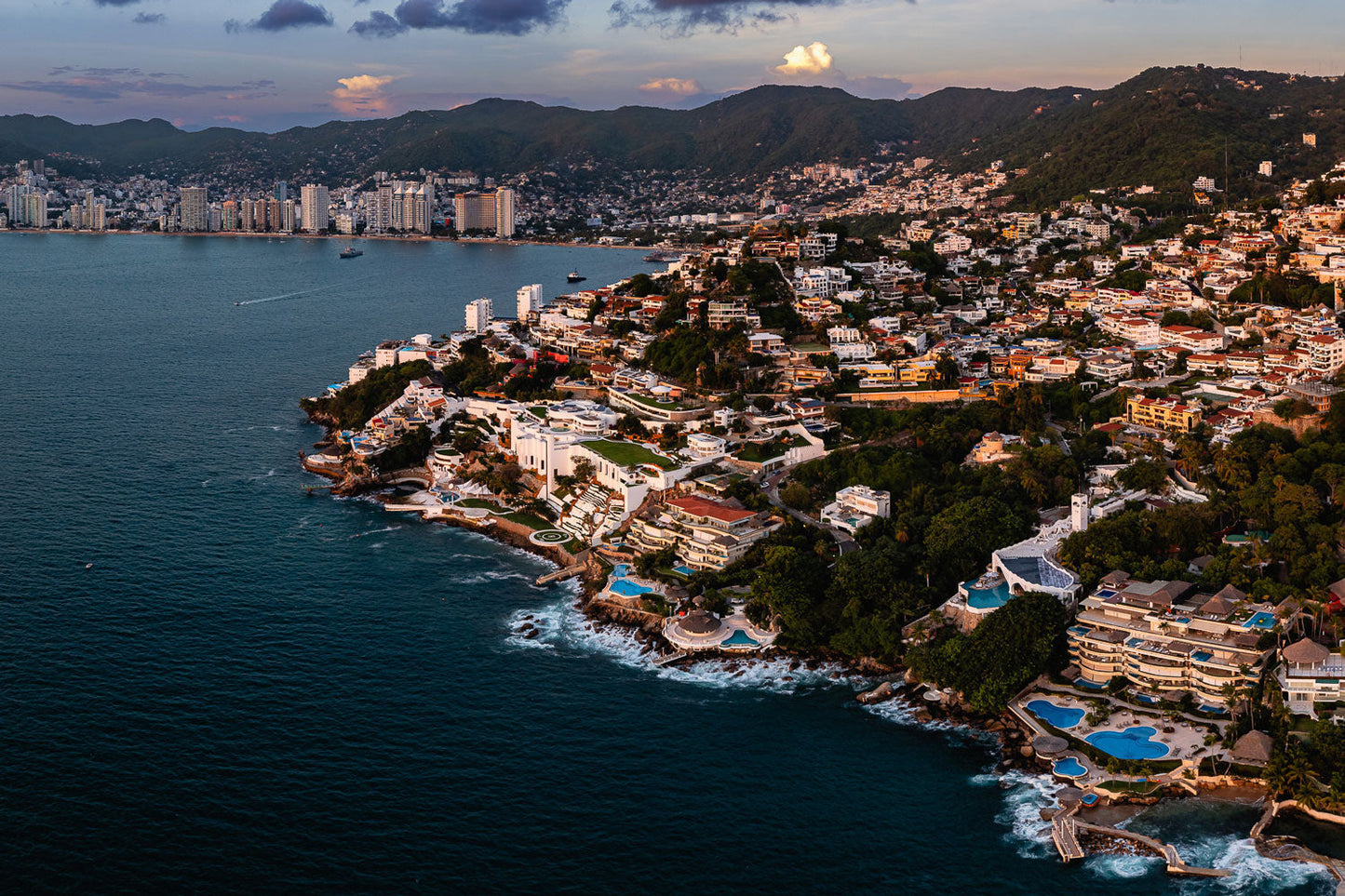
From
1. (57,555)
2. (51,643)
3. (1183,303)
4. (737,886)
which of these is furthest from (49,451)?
(1183,303)

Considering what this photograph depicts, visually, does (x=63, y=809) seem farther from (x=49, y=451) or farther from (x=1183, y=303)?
(x=1183, y=303)

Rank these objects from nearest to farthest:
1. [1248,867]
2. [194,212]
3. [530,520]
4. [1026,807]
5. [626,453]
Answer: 1. [1248,867]
2. [1026,807]
3. [530,520]
4. [626,453]
5. [194,212]

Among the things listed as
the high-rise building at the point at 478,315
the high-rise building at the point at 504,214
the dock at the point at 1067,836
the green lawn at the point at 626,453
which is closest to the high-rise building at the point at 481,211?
the high-rise building at the point at 504,214

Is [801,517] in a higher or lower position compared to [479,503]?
higher

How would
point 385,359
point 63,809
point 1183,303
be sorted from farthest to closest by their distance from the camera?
point 385,359 → point 1183,303 → point 63,809

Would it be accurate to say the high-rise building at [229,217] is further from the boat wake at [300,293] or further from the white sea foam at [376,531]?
the white sea foam at [376,531]

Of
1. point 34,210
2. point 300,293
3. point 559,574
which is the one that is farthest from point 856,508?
point 34,210

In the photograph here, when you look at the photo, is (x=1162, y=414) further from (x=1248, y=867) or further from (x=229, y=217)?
(x=229, y=217)
